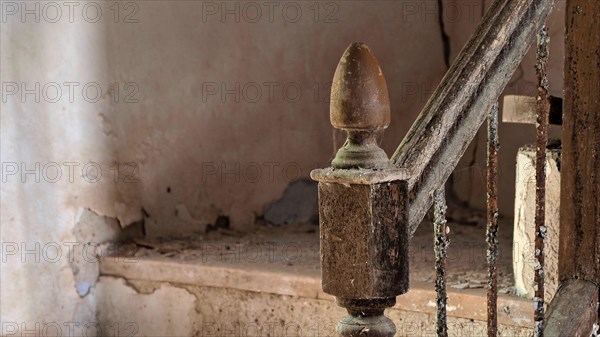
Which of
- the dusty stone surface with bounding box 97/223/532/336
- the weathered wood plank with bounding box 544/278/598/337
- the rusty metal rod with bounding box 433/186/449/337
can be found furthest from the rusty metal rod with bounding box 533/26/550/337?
the dusty stone surface with bounding box 97/223/532/336

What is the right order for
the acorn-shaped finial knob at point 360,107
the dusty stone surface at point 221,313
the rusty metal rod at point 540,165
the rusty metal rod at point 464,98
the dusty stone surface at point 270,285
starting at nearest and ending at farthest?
the acorn-shaped finial knob at point 360,107, the rusty metal rod at point 464,98, the rusty metal rod at point 540,165, the dusty stone surface at point 270,285, the dusty stone surface at point 221,313

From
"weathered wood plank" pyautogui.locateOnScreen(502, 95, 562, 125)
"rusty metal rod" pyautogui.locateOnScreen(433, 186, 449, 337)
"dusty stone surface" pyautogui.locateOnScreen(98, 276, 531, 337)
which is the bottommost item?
"dusty stone surface" pyautogui.locateOnScreen(98, 276, 531, 337)

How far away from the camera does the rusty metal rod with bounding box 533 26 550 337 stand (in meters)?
2.17

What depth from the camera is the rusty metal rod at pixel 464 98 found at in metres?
2.05

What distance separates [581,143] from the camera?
2289 mm

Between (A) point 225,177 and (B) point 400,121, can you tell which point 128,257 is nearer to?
(A) point 225,177

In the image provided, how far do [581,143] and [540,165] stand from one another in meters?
0.15

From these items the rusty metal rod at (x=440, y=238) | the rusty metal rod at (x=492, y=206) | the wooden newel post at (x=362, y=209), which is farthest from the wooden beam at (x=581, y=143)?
the wooden newel post at (x=362, y=209)

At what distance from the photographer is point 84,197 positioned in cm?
407

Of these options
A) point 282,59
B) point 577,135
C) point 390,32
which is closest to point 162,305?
point 282,59

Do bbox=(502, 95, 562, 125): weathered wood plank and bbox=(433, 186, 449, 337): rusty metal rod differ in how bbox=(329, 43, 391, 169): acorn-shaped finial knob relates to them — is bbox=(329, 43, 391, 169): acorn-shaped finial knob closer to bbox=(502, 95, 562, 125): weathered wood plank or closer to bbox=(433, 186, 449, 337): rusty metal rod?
bbox=(433, 186, 449, 337): rusty metal rod

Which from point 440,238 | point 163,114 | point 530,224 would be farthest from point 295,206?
point 440,238

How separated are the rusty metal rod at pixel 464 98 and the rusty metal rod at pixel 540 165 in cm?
4

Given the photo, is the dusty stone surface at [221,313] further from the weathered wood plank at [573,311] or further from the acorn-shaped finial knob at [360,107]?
the acorn-shaped finial knob at [360,107]
